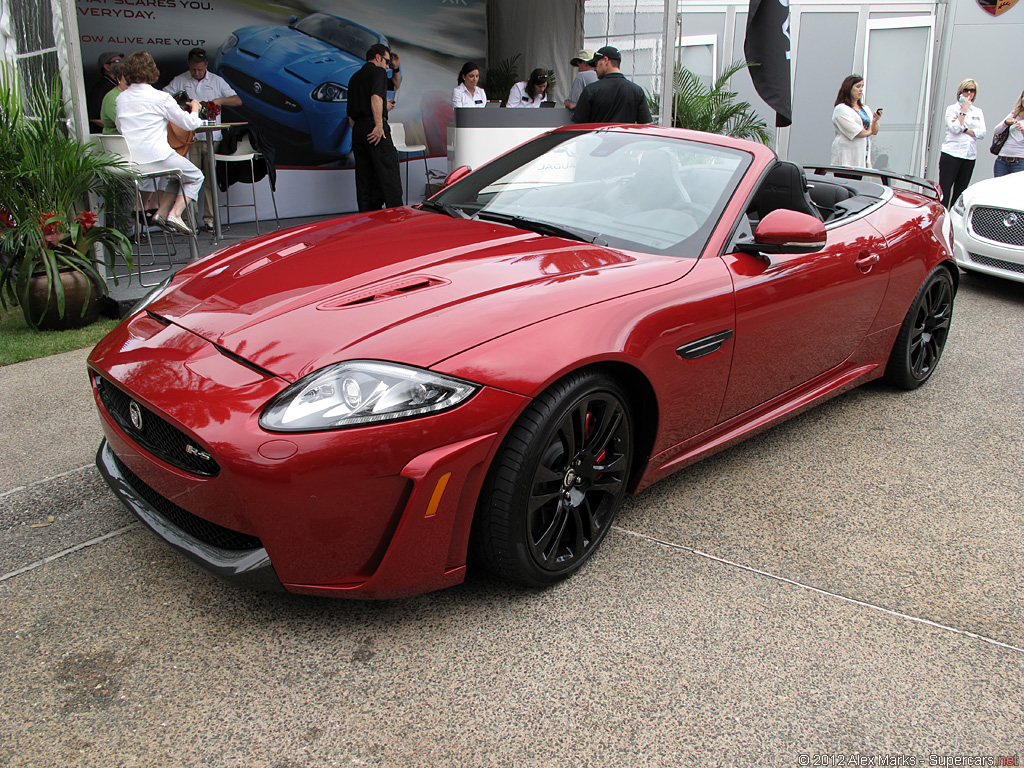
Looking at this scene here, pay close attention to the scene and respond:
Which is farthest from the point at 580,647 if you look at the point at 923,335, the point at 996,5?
the point at 996,5

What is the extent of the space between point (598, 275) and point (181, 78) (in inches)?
305

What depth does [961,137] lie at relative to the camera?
972 cm

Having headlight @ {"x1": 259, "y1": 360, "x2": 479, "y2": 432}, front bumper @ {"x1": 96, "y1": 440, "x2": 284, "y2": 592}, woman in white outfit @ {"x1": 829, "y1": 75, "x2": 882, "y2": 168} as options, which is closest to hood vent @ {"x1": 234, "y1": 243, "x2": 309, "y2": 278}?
front bumper @ {"x1": 96, "y1": 440, "x2": 284, "y2": 592}

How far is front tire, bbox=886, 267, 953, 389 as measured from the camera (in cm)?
407

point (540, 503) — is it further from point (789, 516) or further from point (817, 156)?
point (817, 156)

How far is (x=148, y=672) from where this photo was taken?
81.5 inches

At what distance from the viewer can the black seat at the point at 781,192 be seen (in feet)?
10.8

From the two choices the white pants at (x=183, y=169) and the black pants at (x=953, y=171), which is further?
the black pants at (x=953, y=171)

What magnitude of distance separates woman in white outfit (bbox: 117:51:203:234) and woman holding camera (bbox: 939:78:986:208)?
8.17 m

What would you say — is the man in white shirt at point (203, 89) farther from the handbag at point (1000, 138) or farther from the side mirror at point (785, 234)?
the handbag at point (1000, 138)

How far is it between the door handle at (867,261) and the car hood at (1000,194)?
12.7ft

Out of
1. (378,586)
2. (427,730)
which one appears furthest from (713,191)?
(427,730)

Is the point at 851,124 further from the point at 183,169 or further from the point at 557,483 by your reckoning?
the point at 557,483

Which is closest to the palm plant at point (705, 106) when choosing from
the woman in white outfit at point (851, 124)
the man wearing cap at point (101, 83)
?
the woman in white outfit at point (851, 124)
